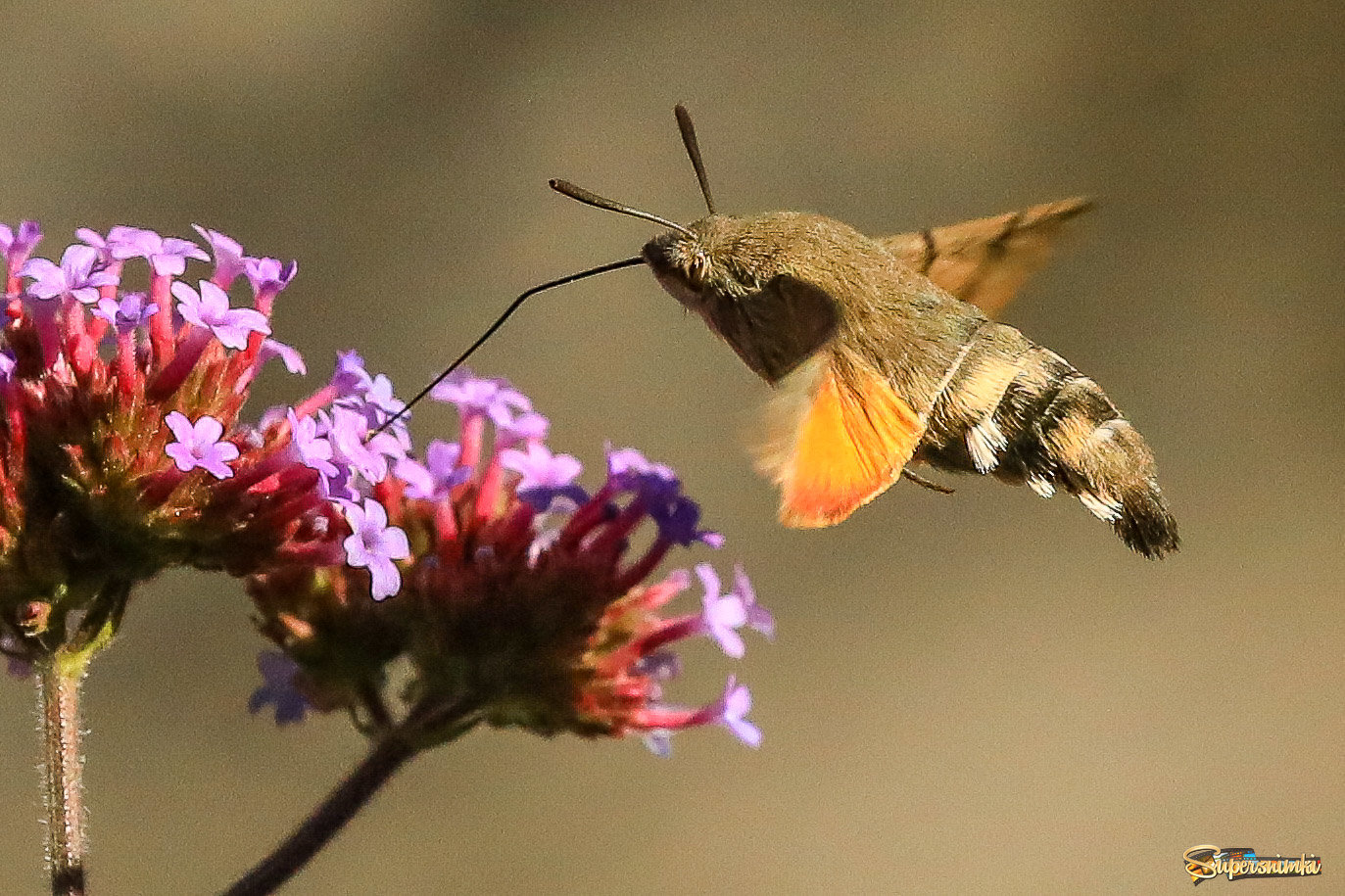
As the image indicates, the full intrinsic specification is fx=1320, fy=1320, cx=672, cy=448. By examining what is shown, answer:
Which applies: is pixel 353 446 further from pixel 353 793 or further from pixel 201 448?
pixel 353 793

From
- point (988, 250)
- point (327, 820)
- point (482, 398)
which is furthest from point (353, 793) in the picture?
point (988, 250)

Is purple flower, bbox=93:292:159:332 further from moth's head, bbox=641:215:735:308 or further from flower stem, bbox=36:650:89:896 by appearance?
moth's head, bbox=641:215:735:308

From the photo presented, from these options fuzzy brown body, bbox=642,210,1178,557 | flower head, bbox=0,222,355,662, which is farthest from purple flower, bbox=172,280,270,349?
fuzzy brown body, bbox=642,210,1178,557

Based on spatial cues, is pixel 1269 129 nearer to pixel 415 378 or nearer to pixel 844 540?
pixel 844 540

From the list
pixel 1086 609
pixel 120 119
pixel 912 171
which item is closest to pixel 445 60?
pixel 120 119

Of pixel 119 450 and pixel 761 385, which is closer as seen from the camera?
pixel 119 450
